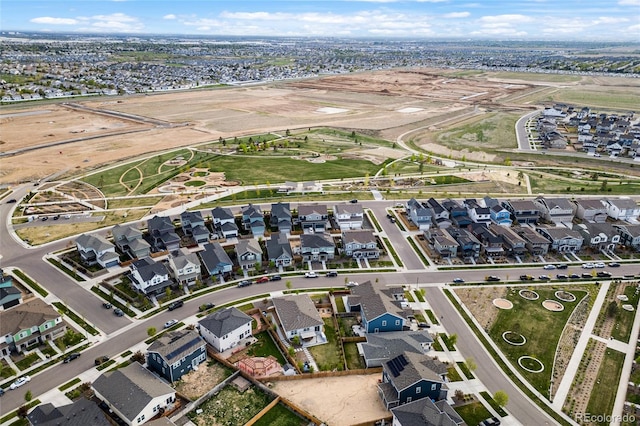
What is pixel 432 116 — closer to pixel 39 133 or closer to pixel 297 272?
pixel 297 272

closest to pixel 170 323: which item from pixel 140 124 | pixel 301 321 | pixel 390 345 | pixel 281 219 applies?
pixel 301 321

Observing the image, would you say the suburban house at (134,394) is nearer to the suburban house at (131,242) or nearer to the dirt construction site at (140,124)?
the suburban house at (131,242)

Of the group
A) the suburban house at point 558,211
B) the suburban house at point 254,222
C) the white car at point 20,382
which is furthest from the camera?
the suburban house at point 558,211

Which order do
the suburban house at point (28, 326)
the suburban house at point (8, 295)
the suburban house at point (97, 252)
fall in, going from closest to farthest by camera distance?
the suburban house at point (28, 326) < the suburban house at point (8, 295) < the suburban house at point (97, 252)

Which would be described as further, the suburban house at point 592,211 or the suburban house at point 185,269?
the suburban house at point 592,211

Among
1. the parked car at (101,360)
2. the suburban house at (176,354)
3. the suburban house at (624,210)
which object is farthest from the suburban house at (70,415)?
the suburban house at (624,210)

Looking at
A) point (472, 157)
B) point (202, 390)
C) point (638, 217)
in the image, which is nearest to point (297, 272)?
point (202, 390)
